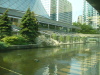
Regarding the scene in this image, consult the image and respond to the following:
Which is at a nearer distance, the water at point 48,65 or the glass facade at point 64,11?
the water at point 48,65

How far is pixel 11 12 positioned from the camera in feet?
96.7

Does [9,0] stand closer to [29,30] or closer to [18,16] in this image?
[18,16]

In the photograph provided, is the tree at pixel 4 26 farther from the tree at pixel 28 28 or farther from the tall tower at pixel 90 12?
the tall tower at pixel 90 12

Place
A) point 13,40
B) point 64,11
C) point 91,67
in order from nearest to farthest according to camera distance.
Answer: point 91,67
point 13,40
point 64,11

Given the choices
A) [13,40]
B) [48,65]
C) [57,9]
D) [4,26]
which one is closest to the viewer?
[48,65]

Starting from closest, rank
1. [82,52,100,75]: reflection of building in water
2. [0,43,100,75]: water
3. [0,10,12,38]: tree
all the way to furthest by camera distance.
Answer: [82,52,100,75]: reflection of building in water < [0,43,100,75]: water < [0,10,12,38]: tree

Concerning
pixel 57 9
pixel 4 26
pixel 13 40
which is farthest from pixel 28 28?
pixel 57 9

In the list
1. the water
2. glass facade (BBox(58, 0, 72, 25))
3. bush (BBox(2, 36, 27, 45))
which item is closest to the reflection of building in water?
the water

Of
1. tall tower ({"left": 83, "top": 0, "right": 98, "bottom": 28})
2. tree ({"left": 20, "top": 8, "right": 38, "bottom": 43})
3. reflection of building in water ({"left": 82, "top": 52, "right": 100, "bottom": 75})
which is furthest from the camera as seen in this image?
tree ({"left": 20, "top": 8, "right": 38, "bottom": 43})

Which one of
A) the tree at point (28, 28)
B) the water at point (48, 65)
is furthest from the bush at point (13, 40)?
the water at point (48, 65)

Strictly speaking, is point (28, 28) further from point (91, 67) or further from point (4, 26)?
point (91, 67)

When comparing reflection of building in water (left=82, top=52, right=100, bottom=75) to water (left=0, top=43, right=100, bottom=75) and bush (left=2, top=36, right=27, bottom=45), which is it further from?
bush (left=2, top=36, right=27, bottom=45)

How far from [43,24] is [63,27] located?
49.5ft

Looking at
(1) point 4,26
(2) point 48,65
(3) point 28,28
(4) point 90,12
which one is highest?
(4) point 90,12
